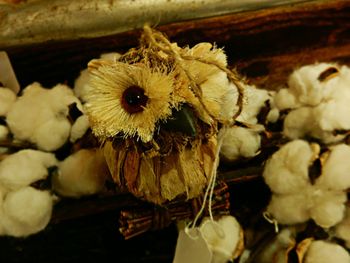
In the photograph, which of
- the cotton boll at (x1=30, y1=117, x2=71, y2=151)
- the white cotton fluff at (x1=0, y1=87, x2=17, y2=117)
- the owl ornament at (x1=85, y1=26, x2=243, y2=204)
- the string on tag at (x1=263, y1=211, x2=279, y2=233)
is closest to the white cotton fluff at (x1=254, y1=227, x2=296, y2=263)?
the string on tag at (x1=263, y1=211, x2=279, y2=233)

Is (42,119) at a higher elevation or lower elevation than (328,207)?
higher

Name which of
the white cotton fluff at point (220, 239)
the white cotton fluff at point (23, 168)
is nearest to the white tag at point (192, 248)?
the white cotton fluff at point (220, 239)

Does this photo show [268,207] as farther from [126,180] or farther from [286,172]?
[126,180]

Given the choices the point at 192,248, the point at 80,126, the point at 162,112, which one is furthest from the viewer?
the point at 80,126

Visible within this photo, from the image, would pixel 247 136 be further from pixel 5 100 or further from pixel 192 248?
pixel 5 100

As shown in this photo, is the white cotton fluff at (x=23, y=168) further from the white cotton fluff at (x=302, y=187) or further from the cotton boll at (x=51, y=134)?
the white cotton fluff at (x=302, y=187)

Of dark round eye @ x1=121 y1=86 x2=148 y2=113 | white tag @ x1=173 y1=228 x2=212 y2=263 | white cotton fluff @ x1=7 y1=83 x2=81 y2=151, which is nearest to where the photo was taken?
dark round eye @ x1=121 y1=86 x2=148 y2=113

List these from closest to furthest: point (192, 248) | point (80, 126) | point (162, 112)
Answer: point (162, 112) → point (192, 248) → point (80, 126)

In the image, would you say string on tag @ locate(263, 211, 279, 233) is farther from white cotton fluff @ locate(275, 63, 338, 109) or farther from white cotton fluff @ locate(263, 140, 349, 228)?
white cotton fluff @ locate(275, 63, 338, 109)

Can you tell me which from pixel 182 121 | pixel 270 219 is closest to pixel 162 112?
pixel 182 121
